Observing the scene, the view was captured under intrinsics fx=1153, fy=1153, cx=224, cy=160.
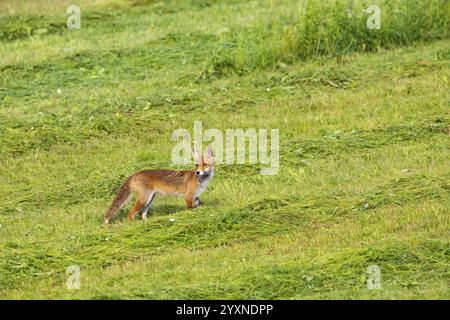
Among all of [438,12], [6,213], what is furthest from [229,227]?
[438,12]

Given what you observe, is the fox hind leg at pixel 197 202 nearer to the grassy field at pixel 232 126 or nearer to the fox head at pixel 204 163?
the grassy field at pixel 232 126

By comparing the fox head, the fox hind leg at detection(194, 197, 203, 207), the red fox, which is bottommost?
the fox hind leg at detection(194, 197, 203, 207)

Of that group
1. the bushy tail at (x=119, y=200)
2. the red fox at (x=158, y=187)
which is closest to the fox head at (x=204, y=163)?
the red fox at (x=158, y=187)

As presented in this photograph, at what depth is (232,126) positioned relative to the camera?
2075 cm

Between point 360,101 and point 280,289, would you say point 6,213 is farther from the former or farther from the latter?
point 360,101

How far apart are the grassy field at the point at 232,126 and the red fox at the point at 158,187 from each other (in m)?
0.25

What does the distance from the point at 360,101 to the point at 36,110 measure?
6.19m

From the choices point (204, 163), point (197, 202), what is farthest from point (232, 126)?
point (204, 163)

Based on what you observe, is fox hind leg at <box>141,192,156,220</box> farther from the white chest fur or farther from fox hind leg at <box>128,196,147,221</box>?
the white chest fur

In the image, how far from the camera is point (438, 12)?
82.2 feet

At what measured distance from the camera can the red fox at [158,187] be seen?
51.5ft

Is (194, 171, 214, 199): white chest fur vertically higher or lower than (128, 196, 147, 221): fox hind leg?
higher

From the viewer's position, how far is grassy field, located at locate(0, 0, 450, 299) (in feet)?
44.0

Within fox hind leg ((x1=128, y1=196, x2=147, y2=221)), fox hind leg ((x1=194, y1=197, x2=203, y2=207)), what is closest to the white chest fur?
fox hind leg ((x1=194, y1=197, x2=203, y2=207))
